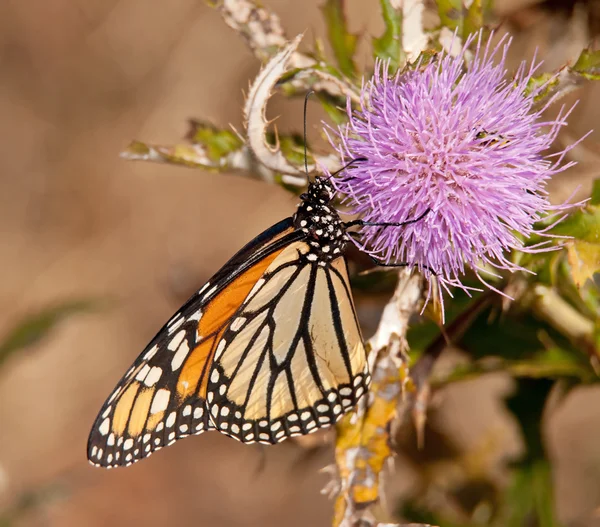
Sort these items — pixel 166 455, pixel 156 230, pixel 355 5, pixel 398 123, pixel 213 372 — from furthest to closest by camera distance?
pixel 156 230
pixel 166 455
pixel 355 5
pixel 213 372
pixel 398 123

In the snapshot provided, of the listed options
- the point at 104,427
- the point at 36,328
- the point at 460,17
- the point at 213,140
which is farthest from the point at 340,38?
the point at 36,328

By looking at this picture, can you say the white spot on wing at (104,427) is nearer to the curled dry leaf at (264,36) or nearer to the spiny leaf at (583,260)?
the curled dry leaf at (264,36)

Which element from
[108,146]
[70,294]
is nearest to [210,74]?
[108,146]

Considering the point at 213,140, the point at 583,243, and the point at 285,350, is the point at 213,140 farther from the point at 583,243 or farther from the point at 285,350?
the point at 583,243

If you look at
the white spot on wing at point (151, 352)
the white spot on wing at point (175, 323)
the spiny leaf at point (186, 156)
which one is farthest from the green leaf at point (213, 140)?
the white spot on wing at point (151, 352)

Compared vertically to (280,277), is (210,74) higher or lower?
higher

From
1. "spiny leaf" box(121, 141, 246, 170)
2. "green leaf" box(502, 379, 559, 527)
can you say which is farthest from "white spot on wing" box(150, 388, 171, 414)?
"green leaf" box(502, 379, 559, 527)

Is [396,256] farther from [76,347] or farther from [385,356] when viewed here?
[76,347]
